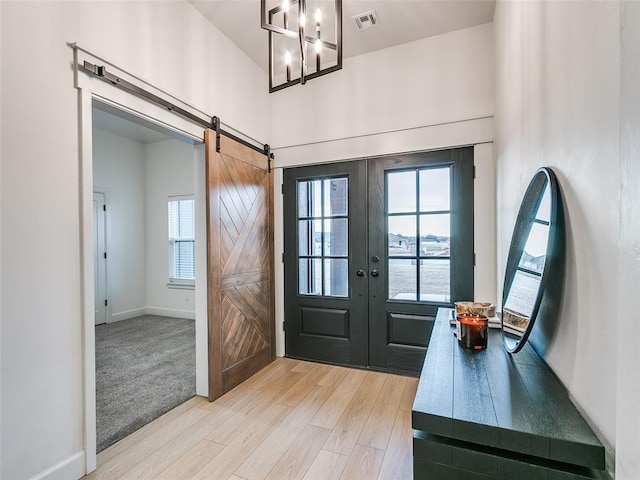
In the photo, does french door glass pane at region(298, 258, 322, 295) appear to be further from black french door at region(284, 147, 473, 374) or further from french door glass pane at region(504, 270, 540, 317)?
french door glass pane at region(504, 270, 540, 317)

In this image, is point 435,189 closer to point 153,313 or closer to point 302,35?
point 302,35

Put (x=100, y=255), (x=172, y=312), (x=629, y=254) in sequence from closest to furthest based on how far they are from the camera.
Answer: (x=629, y=254) < (x=100, y=255) < (x=172, y=312)

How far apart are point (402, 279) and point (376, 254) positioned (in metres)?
0.35

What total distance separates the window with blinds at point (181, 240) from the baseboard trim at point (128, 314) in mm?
800

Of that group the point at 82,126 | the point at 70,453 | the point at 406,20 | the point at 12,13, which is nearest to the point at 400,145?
the point at 406,20

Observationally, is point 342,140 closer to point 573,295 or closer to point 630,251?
point 573,295

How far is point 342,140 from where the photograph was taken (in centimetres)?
332

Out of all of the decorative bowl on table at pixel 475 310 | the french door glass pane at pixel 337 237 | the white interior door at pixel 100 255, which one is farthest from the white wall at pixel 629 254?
the white interior door at pixel 100 255

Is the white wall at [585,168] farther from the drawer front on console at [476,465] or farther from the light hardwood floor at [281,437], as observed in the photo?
the light hardwood floor at [281,437]

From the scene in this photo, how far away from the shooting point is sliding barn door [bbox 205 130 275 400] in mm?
2707

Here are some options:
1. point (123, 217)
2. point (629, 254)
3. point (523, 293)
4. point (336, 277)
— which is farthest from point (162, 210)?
point (629, 254)

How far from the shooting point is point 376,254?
318cm

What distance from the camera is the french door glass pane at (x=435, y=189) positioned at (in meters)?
2.97

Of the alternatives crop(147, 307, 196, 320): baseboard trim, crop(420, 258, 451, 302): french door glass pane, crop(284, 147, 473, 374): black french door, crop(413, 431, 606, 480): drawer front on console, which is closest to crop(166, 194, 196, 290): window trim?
crop(147, 307, 196, 320): baseboard trim
